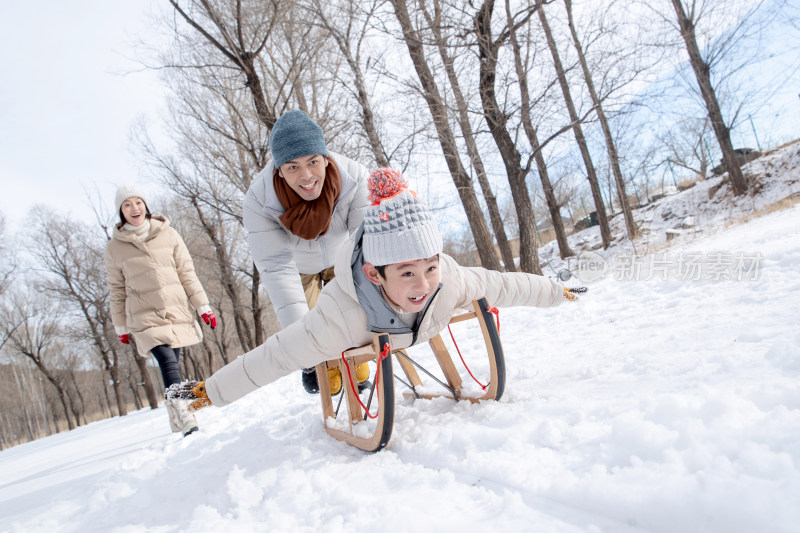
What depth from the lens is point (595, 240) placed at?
1970 centimetres

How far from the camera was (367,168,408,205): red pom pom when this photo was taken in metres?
2.00

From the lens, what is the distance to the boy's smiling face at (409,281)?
1.92m

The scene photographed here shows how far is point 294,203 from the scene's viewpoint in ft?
8.39

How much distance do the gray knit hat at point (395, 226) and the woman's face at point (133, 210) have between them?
252cm

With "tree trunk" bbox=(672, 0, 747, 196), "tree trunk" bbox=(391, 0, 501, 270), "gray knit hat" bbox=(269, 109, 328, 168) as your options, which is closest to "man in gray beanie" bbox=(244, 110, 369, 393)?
"gray knit hat" bbox=(269, 109, 328, 168)

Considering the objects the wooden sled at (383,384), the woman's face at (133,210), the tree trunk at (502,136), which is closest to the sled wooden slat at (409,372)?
the wooden sled at (383,384)

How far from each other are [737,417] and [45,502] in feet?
10.8

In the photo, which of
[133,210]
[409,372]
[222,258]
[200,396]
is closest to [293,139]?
[200,396]

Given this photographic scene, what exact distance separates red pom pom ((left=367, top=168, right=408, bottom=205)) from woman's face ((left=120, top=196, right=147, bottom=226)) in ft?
8.25

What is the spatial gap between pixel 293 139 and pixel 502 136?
516cm

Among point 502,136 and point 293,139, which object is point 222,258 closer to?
point 502,136

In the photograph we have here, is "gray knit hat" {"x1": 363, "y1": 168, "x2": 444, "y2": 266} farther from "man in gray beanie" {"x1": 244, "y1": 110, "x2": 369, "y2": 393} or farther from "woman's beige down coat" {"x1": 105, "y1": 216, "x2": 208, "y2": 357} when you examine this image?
"woman's beige down coat" {"x1": 105, "y1": 216, "x2": 208, "y2": 357}

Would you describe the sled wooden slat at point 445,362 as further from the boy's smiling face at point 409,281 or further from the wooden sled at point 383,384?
the boy's smiling face at point 409,281

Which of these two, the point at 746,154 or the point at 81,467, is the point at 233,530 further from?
the point at 746,154
